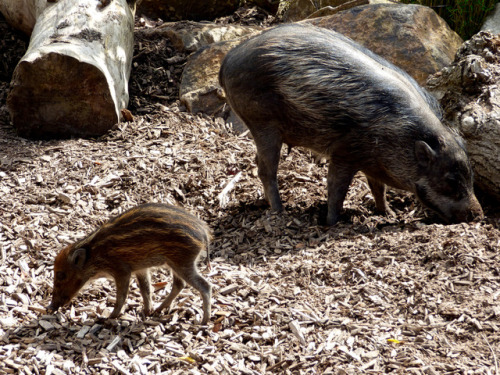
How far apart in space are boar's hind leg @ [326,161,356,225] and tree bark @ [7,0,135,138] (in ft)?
9.09

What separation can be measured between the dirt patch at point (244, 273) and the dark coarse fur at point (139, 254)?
19 cm

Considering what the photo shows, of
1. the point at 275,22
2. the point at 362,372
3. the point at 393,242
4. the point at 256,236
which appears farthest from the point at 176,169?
the point at 275,22

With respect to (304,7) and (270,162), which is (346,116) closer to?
(270,162)

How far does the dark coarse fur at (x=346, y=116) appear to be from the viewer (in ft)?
19.8

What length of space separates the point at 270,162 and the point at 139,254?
85.2 inches

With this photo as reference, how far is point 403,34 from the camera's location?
8156mm

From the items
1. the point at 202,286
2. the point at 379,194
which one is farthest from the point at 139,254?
the point at 379,194

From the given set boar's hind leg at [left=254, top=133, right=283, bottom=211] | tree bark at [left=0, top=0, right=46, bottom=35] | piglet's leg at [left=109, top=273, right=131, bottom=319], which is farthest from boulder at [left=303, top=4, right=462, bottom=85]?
piglet's leg at [left=109, top=273, right=131, bottom=319]

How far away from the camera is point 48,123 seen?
7332 mm

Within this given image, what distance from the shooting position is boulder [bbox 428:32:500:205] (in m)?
6.30

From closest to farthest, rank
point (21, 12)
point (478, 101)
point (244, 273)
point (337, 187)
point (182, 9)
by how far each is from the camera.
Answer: point (244, 273) < point (337, 187) < point (478, 101) < point (21, 12) < point (182, 9)

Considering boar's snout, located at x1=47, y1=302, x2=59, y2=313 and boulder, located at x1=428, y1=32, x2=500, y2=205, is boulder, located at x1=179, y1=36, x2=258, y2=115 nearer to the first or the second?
boulder, located at x1=428, y1=32, x2=500, y2=205

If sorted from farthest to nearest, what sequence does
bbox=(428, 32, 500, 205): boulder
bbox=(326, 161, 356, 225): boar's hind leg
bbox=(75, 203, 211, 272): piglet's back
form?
1. bbox=(428, 32, 500, 205): boulder
2. bbox=(326, 161, 356, 225): boar's hind leg
3. bbox=(75, 203, 211, 272): piglet's back

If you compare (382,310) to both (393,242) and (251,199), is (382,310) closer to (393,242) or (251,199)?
(393,242)
